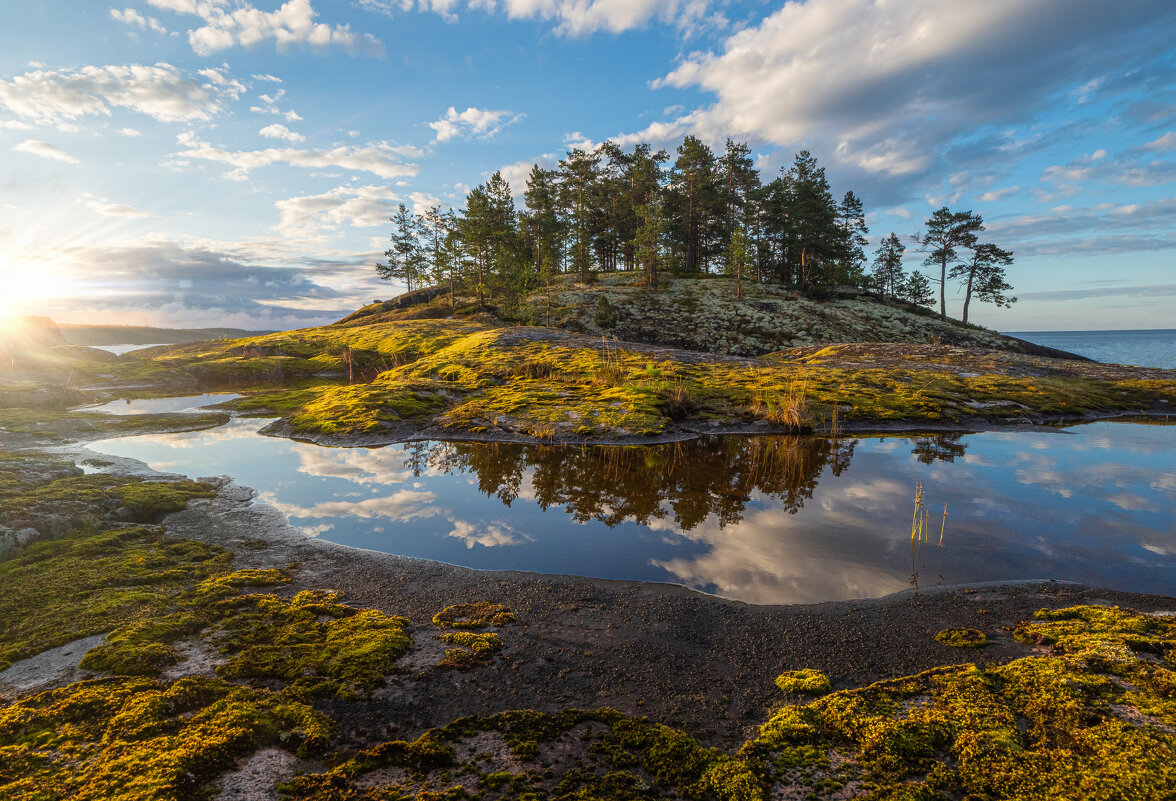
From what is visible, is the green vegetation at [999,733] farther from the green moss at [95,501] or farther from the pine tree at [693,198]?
the pine tree at [693,198]

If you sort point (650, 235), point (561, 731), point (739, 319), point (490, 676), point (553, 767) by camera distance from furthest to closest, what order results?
1. point (650, 235)
2. point (739, 319)
3. point (490, 676)
4. point (561, 731)
5. point (553, 767)

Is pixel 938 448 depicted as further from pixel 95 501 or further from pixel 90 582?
pixel 95 501

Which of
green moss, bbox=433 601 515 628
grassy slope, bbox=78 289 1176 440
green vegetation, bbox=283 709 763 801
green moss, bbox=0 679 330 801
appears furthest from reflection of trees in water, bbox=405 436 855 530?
green moss, bbox=0 679 330 801

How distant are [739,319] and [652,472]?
4751cm

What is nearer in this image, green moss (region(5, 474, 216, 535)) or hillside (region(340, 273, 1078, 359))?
green moss (region(5, 474, 216, 535))

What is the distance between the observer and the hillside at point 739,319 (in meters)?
56.0

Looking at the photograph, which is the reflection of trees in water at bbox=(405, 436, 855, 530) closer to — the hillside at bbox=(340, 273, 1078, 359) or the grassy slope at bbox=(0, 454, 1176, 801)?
the grassy slope at bbox=(0, 454, 1176, 801)

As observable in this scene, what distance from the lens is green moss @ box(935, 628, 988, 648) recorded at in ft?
23.7

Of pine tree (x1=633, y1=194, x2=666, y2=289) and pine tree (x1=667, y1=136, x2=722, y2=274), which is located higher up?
pine tree (x1=667, y1=136, x2=722, y2=274)

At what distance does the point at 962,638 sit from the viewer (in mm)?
7359

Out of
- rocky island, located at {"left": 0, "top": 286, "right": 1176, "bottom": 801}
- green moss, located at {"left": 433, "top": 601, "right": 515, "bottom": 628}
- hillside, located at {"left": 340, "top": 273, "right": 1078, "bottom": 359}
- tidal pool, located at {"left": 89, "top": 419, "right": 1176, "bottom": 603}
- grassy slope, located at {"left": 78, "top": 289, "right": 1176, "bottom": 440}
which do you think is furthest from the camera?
hillside, located at {"left": 340, "top": 273, "right": 1078, "bottom": 359}

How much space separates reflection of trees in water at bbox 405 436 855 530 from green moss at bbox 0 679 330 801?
781 cm

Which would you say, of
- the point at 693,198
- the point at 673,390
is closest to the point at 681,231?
the point at 693,198

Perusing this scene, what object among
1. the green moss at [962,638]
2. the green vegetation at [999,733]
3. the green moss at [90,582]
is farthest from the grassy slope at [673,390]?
the green vegetation at [999,733]
